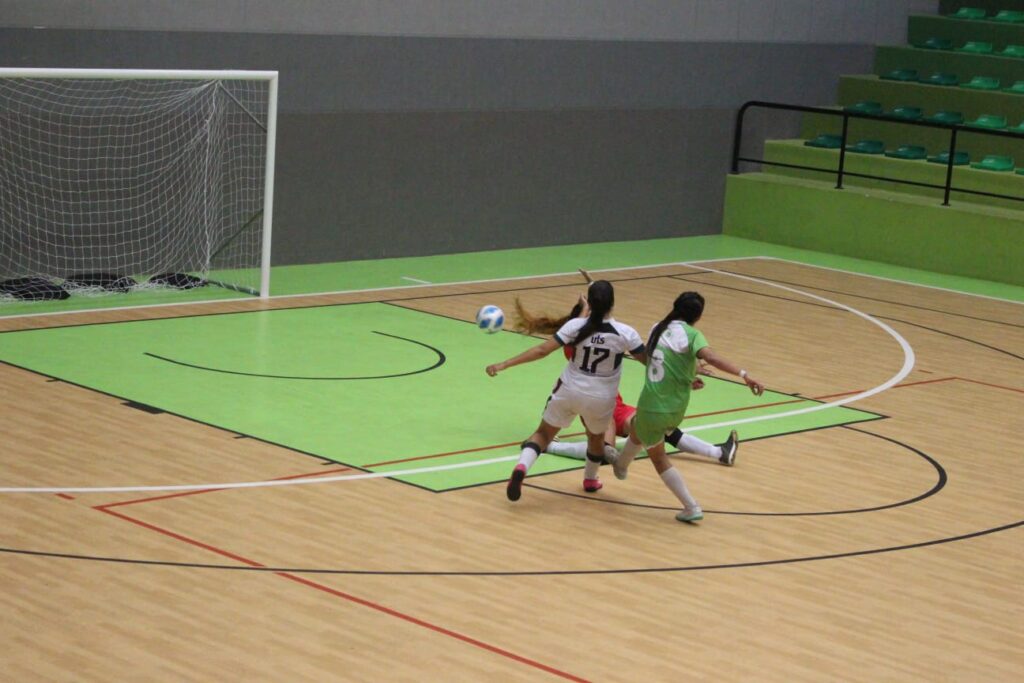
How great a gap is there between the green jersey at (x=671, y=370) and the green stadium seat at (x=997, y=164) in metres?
13.1

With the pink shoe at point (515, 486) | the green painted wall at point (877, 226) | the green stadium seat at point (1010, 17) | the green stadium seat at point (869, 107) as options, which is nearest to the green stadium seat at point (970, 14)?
the green stadium seat at point (1010, 17)

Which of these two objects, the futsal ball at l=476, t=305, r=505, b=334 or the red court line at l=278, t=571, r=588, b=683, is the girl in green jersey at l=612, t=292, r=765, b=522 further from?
the red court line at l=278, t=571, r=588, b=683

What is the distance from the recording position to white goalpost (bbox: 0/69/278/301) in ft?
47.6

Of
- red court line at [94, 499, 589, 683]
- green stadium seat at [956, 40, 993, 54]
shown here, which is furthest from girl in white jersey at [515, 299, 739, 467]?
green stadium seat at [956, 40, 993, 54]

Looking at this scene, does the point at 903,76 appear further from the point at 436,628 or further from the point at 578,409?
the point at 436,628

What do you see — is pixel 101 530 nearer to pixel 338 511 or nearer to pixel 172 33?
pixel 338 511

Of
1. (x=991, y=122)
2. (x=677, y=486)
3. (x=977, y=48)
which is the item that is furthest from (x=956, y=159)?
(x=677, y=486)

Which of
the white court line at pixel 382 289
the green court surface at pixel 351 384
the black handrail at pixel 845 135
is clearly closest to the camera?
the green court surface at pixel 351 384

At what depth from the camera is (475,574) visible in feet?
25.7

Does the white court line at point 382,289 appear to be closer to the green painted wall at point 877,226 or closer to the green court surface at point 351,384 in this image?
the green court surface at point 351,384

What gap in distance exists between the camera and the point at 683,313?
346 inches

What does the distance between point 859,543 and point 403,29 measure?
10.5 metres

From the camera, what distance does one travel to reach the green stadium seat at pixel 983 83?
22.5 meters

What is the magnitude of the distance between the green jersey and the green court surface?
135 cm
